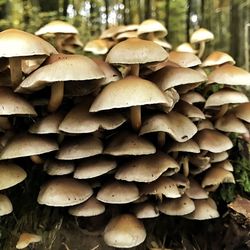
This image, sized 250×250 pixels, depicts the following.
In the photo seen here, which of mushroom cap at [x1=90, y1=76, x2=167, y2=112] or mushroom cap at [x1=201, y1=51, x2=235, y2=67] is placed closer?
mushroom cap at [x1=90, y1=76, x2=167, y2=112]

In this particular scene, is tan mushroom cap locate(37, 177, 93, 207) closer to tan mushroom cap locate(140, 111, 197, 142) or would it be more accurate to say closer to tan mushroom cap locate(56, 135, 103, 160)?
tan mushroom cap locate(56, 135, 103, 160)

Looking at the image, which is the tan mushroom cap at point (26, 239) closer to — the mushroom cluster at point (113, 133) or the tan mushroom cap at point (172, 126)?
the mushroom cluster at point (113, 133)

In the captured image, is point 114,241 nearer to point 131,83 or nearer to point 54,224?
point 54,224

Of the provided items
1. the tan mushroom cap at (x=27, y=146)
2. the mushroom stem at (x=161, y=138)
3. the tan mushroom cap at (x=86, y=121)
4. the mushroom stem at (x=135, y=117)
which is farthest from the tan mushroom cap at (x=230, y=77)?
the tan mushroom cap at (x=27, y=146)

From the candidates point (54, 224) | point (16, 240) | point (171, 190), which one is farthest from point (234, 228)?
point (16, 240)

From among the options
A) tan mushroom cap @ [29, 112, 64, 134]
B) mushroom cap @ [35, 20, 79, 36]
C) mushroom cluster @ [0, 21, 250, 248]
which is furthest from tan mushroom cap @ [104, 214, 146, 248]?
mushroom cap @ [35, 20, 79, 36]

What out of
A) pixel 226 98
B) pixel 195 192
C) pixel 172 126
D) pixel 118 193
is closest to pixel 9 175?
pixel 118 193

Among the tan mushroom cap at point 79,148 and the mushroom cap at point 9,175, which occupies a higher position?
the tan mushroom cap at point 79,148
